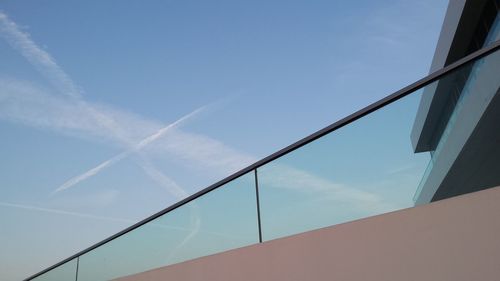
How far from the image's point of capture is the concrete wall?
1.15m

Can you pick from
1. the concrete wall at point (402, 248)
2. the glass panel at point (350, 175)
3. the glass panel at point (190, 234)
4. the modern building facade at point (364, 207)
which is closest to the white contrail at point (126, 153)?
the glass panel at point (190, 234)

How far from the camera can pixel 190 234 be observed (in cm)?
254

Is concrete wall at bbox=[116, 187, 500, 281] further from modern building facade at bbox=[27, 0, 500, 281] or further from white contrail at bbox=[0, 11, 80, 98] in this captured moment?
white contrail at bbox=[0, 11, 80, 98]

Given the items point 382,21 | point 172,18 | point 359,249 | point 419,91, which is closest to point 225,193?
point 359,249

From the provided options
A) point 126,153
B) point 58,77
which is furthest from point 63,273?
point 126,153

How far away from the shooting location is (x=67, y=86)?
843cm

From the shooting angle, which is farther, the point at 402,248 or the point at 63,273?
the point at 63,273

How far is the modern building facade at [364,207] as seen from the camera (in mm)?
1246

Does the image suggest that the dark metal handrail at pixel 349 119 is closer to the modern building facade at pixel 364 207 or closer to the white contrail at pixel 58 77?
the modern building facade at pixel 364 207

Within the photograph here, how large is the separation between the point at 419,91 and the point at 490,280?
84cm

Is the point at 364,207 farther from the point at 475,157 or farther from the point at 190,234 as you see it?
the point at 190,234

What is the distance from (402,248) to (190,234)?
1.61 m

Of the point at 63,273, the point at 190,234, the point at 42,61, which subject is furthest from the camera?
the point at 42,61

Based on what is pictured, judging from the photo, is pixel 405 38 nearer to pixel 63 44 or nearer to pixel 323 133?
pixel 63 44
